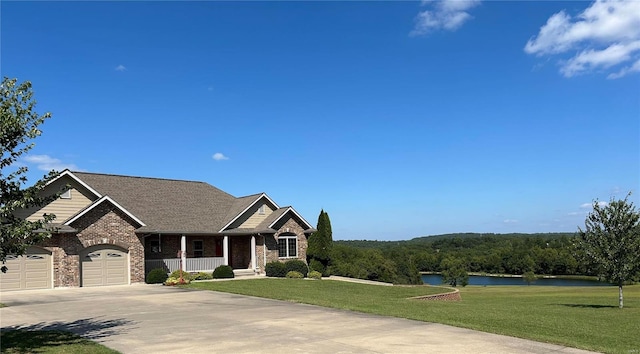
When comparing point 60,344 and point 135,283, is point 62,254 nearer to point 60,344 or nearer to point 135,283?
point 135,283

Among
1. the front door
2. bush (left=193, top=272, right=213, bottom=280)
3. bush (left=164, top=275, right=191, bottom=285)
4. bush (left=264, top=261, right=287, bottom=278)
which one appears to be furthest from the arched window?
bush (left=164, top=275, right=191, bottom=285)

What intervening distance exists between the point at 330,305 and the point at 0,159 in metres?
10.4

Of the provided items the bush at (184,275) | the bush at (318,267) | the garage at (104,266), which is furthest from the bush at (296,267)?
the garage at (104,266)

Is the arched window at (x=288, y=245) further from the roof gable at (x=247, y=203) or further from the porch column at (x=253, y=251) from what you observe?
the roof gable at (x=247, y=203)

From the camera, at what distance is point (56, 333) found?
1213 centimetres

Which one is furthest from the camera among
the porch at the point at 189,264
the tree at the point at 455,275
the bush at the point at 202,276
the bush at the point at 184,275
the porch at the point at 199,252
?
the tree at the point at 455,275

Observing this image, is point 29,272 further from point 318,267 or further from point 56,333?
point 318,267

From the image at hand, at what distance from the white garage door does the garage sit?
165 centimetres

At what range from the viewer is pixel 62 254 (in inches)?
1013

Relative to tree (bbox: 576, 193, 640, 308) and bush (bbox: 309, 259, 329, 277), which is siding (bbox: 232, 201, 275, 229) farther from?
tree (bbox: 576, 193, 640, 308)

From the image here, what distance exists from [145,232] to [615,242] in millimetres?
23002

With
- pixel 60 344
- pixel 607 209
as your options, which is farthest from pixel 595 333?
pixel 60 344

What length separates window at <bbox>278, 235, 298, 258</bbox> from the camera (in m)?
35.7

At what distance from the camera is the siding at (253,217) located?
115 feet
